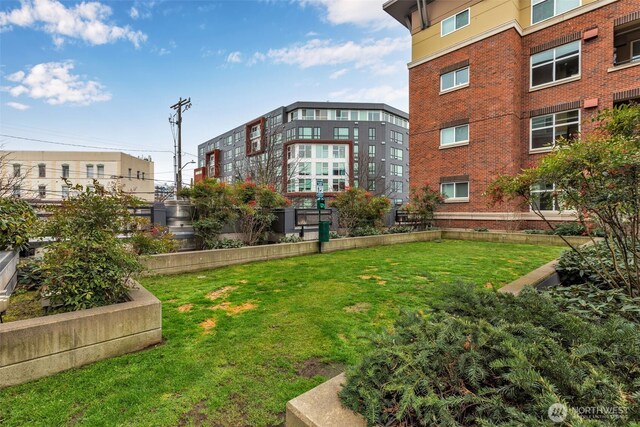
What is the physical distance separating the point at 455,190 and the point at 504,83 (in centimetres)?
561

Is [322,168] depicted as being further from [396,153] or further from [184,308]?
[184,308]

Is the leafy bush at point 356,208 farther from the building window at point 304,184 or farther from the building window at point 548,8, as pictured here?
the building window at point 304,184

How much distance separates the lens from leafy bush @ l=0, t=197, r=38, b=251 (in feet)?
15.2

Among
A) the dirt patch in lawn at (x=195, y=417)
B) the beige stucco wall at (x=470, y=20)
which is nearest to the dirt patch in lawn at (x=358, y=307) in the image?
the dirt patch in lawn at (x=195, y=417)

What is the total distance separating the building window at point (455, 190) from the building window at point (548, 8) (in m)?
8.54

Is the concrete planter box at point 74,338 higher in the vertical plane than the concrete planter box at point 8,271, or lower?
lower

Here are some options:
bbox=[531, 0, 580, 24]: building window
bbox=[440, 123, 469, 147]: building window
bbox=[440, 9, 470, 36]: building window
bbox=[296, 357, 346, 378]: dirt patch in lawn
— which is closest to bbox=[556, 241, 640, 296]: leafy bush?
bbox=[296, 357, 346, 378]: dirt patch in lawn

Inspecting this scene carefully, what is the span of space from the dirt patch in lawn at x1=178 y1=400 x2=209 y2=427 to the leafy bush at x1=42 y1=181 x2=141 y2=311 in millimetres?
1847

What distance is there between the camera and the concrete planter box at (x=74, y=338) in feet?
8.60

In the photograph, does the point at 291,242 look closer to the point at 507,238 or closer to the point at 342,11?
the point at 507,238

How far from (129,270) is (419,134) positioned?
17427 millimetres

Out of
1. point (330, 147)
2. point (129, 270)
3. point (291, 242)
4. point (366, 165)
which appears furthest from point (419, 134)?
point (330, 147)

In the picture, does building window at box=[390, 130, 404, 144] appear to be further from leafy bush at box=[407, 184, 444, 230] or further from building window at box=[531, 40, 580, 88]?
leafy bush at box=[407, 184, 444, 230]

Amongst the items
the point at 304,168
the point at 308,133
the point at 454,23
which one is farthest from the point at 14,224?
the point at 308,133
